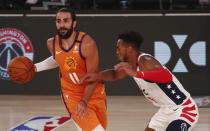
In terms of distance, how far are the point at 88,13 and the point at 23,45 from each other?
1.55 meters

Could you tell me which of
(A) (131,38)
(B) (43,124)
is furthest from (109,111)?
(A) (131,38)

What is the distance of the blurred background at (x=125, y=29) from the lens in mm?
8609

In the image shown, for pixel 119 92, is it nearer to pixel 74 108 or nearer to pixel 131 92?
pixel 131 92

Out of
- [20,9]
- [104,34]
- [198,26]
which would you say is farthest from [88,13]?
[198,26]

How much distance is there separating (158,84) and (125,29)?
5052mm

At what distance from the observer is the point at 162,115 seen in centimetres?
392

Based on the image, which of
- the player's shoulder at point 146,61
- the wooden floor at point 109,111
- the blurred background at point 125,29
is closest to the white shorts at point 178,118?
the player's shoulder at point 146,61

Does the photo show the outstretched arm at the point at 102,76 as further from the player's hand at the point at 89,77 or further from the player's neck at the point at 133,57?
the player's neck at the point at 133,57

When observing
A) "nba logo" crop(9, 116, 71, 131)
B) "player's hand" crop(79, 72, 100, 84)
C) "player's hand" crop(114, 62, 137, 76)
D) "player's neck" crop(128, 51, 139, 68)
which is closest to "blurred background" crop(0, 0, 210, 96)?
"nba logo" crop(9, 116, 71, 131)

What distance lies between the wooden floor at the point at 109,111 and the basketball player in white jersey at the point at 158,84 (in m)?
2.24

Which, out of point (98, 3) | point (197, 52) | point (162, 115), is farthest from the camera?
point (98, 3)

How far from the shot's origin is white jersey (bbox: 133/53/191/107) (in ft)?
12.3

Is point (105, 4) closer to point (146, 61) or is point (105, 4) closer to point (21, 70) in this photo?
point (21, 70)

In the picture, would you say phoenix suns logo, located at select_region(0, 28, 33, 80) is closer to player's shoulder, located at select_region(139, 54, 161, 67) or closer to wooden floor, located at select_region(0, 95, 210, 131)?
wooden floor, located at select_region(0, 95, 210, 131)
